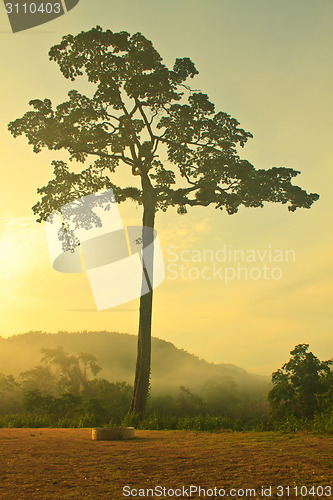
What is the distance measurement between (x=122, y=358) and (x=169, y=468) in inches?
2151

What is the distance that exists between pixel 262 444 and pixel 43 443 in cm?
433

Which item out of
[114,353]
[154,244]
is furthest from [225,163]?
[114,353]

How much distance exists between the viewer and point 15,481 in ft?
18.8

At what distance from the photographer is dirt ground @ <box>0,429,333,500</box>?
16.7 ft

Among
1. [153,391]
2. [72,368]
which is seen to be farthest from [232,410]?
[153,391]

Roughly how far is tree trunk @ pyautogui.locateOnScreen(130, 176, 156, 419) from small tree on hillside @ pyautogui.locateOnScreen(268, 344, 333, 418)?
14.4ft

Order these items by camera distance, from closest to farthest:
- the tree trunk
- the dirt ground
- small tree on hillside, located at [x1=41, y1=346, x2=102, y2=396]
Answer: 1. the dirt ground
2. the tree trunk
3. small tree on hillside, located at [x1=41, y1=346, x2=102, y2=396]

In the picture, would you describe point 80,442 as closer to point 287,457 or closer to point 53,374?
point 287,457

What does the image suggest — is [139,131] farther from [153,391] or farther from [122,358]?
[122,358]

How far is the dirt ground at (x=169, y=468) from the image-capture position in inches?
200

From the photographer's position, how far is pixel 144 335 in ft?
52.5

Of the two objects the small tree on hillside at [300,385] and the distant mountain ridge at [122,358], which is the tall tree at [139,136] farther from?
the distant mountain ridge at [122,358]

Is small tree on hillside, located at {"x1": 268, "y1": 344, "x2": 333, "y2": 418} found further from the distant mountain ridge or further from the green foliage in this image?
the distant mountain ridge

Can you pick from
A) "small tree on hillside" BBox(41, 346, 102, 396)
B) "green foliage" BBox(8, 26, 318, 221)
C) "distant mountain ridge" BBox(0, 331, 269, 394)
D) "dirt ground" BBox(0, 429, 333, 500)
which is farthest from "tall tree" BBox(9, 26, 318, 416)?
"distant mountain ridge" BBox(0, 331, 269, 394)
